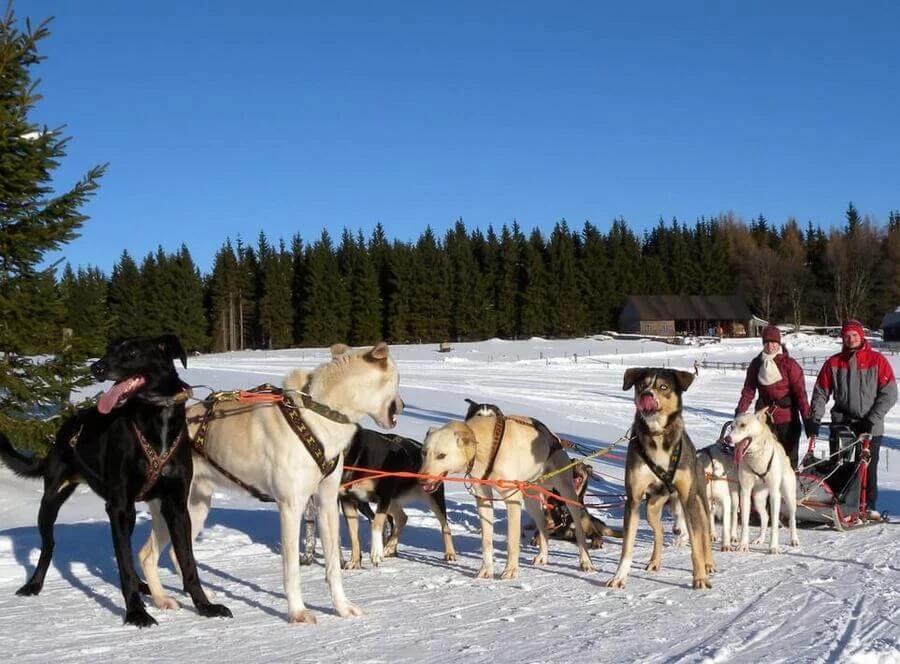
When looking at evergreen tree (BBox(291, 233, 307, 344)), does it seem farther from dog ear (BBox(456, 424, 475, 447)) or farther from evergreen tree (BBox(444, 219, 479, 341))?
dog ear (BBox(456, 424, 475, 447))

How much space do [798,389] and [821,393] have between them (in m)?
0.38

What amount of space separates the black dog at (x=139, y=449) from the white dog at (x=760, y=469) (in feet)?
15.0

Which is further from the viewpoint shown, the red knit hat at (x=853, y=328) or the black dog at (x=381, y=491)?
the red knit hat at (x=853, y=328)

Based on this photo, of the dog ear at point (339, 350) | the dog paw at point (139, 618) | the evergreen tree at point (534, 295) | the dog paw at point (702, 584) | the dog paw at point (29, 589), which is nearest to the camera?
the dog paw at point (139, 618)

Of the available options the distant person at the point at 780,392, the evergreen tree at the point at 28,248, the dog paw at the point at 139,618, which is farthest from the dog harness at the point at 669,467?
the evergreen tree at the point at 28,248

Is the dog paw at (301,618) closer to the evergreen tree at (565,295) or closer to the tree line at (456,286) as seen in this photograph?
the tree line at (456,286)

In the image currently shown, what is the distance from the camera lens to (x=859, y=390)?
8.26 m

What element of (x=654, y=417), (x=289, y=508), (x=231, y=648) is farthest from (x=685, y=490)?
(x=231, y=648)

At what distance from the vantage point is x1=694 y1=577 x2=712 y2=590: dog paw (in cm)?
547

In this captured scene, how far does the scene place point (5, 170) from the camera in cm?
1090

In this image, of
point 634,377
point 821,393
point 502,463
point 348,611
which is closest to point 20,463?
point 348,611

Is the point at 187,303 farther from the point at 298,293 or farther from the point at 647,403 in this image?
the point at 647,403

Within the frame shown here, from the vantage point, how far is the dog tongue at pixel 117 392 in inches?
180

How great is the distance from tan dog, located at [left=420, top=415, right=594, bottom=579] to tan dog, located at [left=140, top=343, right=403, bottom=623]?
1008mm
